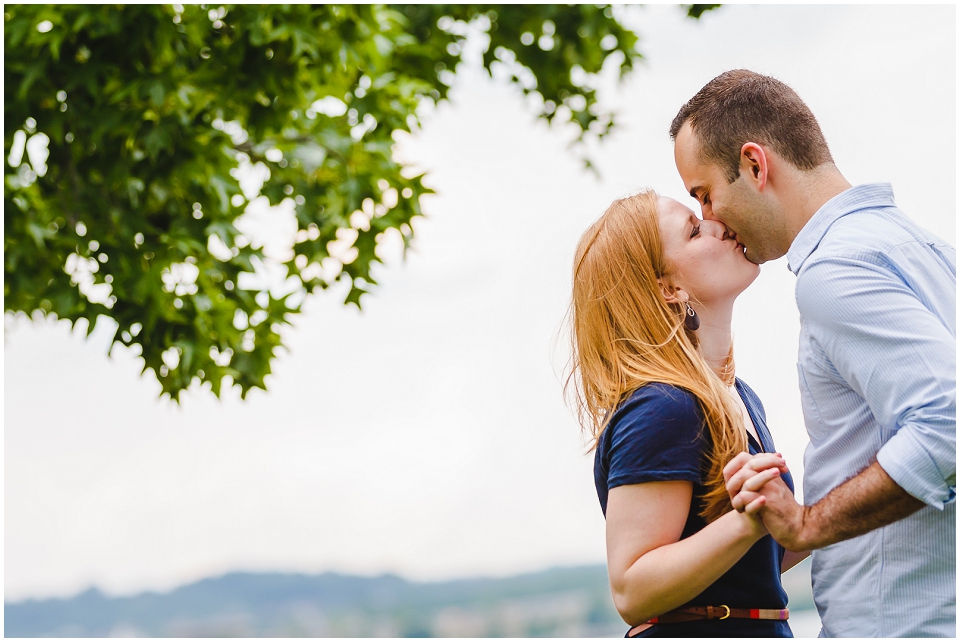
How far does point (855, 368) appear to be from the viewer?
5.66ft

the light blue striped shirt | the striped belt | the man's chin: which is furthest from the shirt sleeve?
the striped belt

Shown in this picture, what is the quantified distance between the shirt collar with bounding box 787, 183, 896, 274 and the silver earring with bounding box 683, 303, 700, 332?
0.30 metres

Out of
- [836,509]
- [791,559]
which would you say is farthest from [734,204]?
[791,559]

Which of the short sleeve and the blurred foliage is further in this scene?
the blurred foliage

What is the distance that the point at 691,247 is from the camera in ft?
7.23

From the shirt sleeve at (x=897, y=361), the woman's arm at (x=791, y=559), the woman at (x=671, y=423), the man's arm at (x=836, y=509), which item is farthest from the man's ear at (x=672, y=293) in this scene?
the woman's arm at (x=791, y=559)

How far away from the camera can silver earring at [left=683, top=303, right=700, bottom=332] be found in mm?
2191

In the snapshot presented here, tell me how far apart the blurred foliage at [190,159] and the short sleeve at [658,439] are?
3108mm

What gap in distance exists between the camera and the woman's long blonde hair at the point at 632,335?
6.55 feet

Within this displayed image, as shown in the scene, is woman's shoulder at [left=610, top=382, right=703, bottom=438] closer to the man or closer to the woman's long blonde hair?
the woman's long blonde hair

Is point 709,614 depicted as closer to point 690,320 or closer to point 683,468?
point 683,468

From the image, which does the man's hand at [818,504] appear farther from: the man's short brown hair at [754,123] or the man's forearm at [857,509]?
the man's short brown hair at [754,123]

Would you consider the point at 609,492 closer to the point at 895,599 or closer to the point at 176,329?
the point at 895,599

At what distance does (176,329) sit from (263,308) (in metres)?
0.59
